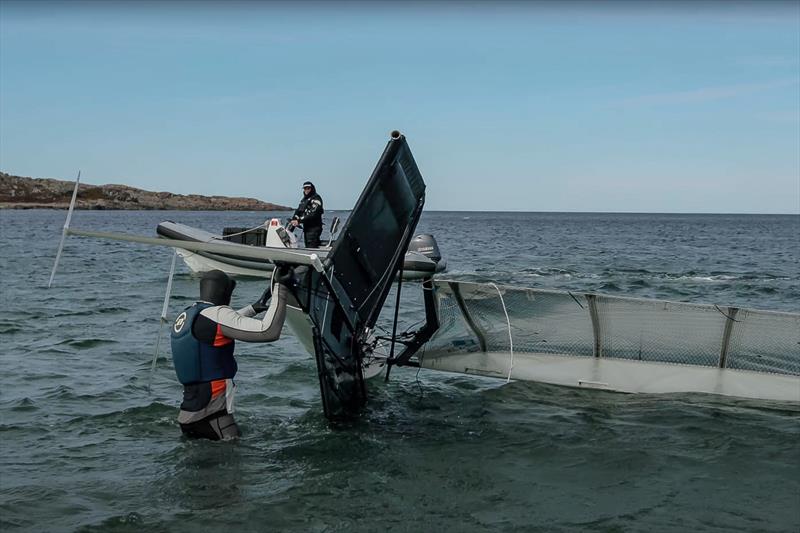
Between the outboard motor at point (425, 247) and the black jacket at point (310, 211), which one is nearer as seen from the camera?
the outboard motor at point (425, 247)

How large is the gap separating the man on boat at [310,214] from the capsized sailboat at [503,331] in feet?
20.4

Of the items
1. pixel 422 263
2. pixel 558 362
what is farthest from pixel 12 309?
pixel 558 362

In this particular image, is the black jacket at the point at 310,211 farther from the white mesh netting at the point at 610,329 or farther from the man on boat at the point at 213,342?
the man on boat at the point at 213,342

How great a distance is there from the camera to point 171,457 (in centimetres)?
924

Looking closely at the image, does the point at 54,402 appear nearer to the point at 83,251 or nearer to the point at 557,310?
the point at 557,310

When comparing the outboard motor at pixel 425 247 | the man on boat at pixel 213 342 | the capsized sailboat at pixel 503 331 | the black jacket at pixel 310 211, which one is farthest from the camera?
the black jacket at pixel 310 211

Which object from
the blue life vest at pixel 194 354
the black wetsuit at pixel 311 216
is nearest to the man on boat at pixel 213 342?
the blue life vest at pixel 194 354

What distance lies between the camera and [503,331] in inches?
491

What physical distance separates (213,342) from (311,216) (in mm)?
10467

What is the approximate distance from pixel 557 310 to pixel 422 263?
2265mm

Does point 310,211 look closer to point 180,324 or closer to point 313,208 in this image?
point 313,208

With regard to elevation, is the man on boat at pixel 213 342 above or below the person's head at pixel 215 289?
below

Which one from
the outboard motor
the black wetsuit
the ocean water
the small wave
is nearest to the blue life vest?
the ocean water

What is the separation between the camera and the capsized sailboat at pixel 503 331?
967 centimetres
